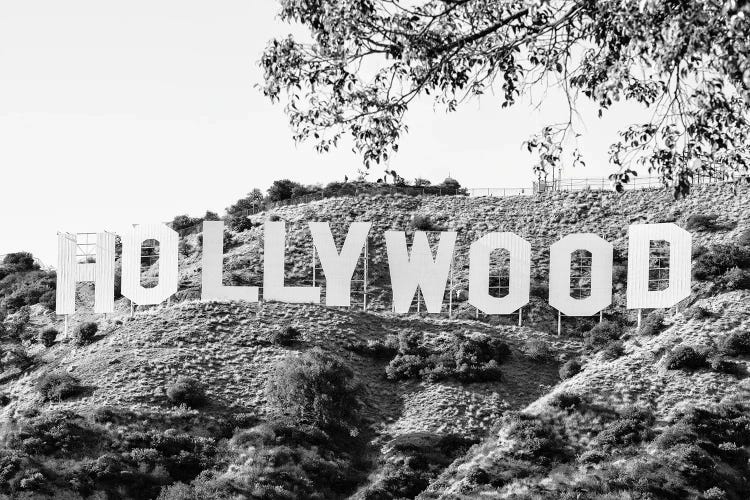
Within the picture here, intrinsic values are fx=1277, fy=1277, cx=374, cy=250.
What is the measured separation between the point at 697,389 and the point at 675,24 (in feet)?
129

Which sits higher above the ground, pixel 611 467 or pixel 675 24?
pixel 675 24

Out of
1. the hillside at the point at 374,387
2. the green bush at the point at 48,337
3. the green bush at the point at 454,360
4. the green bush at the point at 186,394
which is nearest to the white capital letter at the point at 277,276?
the hillside at the point at 374,387

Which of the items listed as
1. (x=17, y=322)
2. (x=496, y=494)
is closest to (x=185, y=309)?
(x=17, y=322)

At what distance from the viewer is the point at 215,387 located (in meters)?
63.5

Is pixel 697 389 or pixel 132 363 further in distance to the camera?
pixel 132 363

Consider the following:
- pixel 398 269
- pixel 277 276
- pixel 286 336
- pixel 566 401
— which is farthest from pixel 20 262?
pixel 566 401

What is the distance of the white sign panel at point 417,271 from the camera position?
226ft

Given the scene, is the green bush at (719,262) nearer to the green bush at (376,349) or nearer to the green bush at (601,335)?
the green bush at (601,335)

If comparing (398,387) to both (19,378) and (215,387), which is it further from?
(19,378)

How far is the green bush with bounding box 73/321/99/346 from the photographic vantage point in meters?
70.4

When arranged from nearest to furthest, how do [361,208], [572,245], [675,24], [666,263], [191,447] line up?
[675,24] < [191,447] < [572,245] < [666,263] < [361,208]

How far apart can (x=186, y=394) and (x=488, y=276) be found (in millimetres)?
18320

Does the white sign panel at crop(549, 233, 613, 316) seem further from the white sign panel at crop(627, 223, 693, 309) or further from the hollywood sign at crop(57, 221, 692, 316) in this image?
the white sign panel at crop(627, 223, 693, 309)

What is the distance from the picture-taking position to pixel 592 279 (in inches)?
2721
